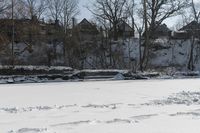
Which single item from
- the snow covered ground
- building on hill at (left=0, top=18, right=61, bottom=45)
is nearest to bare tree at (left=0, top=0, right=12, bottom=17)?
building on hill at (left=0, top=18, right=61, bottom=45)

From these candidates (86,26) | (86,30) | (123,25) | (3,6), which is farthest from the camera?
(86,26)

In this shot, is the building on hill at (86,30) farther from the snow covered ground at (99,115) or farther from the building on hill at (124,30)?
the snow covered ground at (99,115)

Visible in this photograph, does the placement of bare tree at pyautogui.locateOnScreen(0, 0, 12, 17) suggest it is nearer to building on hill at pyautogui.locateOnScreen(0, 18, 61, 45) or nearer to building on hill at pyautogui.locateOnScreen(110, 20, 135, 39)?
building on hill at pyautogui.locateOnScreen(0, 18, 61, 45)

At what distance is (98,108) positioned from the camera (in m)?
12.7

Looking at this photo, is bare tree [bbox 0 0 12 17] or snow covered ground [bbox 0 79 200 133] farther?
bare tree [bbox 0 0 12 17]

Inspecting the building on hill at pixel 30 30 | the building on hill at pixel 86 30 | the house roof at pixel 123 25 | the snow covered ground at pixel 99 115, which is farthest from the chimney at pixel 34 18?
the snow covered ground at pixel 99 115

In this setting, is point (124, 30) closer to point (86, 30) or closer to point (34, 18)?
point (86, 30)

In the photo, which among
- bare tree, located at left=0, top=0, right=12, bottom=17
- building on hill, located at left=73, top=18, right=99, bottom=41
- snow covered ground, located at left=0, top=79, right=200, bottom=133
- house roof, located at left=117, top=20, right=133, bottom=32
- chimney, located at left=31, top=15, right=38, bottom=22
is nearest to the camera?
snow covered ground, located at left=0, top=79, right=200, bottom=133

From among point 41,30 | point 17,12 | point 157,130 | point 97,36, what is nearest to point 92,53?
point 97,36

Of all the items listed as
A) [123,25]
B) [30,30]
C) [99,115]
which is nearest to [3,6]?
[30,30]

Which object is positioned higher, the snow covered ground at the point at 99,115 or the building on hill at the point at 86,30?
the building on hill at the point at 86,30

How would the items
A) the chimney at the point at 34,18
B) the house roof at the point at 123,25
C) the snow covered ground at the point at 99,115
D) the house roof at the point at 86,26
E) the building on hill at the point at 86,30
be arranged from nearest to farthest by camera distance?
1. the snow covered ground at the point at 99,115
2. the chimney at the point at 34,18
3. the building on hill at the point at 86,30
4. the house roof at the point at 123,25
5. the house roof at the point at 86,26

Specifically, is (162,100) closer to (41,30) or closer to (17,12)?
(17,12)

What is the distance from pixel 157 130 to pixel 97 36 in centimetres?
4450
